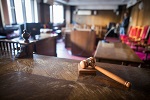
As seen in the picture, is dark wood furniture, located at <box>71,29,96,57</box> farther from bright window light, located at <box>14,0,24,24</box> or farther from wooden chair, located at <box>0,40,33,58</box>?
wooden chair, located at <box>0,40,33,58</box>

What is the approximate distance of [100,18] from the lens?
9703mm

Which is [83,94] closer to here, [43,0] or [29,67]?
[29,67]

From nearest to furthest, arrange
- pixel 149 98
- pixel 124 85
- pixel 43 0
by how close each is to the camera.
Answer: pixel 149 98 → pixel 124 85 → pixel 43 0

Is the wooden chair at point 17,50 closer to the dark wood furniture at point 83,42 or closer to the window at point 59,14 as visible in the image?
the dark wood furniture at point 83,42

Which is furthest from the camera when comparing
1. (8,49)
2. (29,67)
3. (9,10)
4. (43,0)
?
(43,0)

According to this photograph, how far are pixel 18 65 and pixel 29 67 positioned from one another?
129 millimetres

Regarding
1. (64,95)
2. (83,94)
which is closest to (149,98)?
A: (83,94)

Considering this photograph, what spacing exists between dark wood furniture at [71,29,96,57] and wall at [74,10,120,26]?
6.00m

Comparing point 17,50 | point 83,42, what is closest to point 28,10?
point 83,42

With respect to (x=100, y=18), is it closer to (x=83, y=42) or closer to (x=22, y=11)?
(x=83, y=42)

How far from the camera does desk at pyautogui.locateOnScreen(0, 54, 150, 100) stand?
2.28 ft

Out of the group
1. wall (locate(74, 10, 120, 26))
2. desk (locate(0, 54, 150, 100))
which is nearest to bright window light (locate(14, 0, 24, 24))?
desk (locate(0, 54, 150, 100))

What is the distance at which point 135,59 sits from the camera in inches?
67.3

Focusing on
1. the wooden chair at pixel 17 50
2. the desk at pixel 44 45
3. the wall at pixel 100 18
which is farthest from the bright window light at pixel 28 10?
the wall at pixel 100 18
